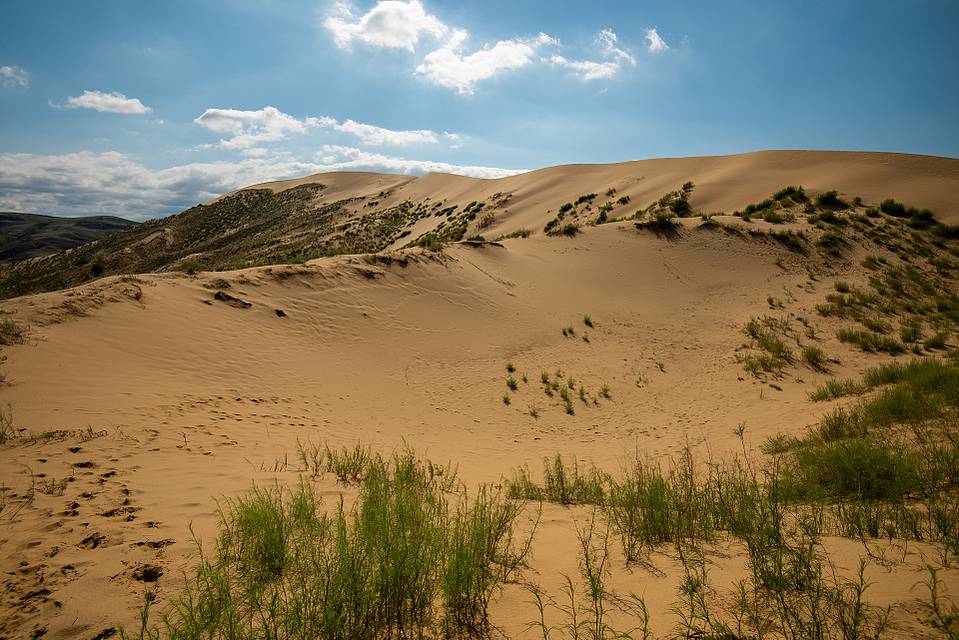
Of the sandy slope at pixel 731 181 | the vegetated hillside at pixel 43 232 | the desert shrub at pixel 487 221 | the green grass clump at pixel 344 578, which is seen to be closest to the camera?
the green grass clump at pixel 344 578

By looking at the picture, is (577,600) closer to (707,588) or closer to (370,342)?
(707,588)

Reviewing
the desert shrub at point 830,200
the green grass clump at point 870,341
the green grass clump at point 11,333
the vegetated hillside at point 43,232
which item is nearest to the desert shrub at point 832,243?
the desert shrub at point 830,200

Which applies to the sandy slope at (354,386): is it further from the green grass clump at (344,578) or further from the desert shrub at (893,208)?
the desert shrub at (893,208)

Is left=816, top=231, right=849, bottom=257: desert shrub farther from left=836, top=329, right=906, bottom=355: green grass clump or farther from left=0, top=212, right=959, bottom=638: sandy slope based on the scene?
left=836, top=329, right=906, bottom=355: green grass clump

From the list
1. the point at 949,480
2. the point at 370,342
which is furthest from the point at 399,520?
the point at 370,342

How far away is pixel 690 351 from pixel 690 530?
35.2ft

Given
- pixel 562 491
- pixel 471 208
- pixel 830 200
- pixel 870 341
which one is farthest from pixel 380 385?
pixel 471 208

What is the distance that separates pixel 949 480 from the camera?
12.2 ft

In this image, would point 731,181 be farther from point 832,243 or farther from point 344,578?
point 344,578

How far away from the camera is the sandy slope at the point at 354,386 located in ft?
10.3

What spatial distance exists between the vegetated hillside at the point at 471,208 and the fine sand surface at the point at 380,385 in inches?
159

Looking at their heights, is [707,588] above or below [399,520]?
below

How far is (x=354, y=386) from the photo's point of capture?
9703 mm

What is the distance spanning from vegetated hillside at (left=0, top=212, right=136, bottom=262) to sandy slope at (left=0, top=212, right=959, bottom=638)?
273 feet
